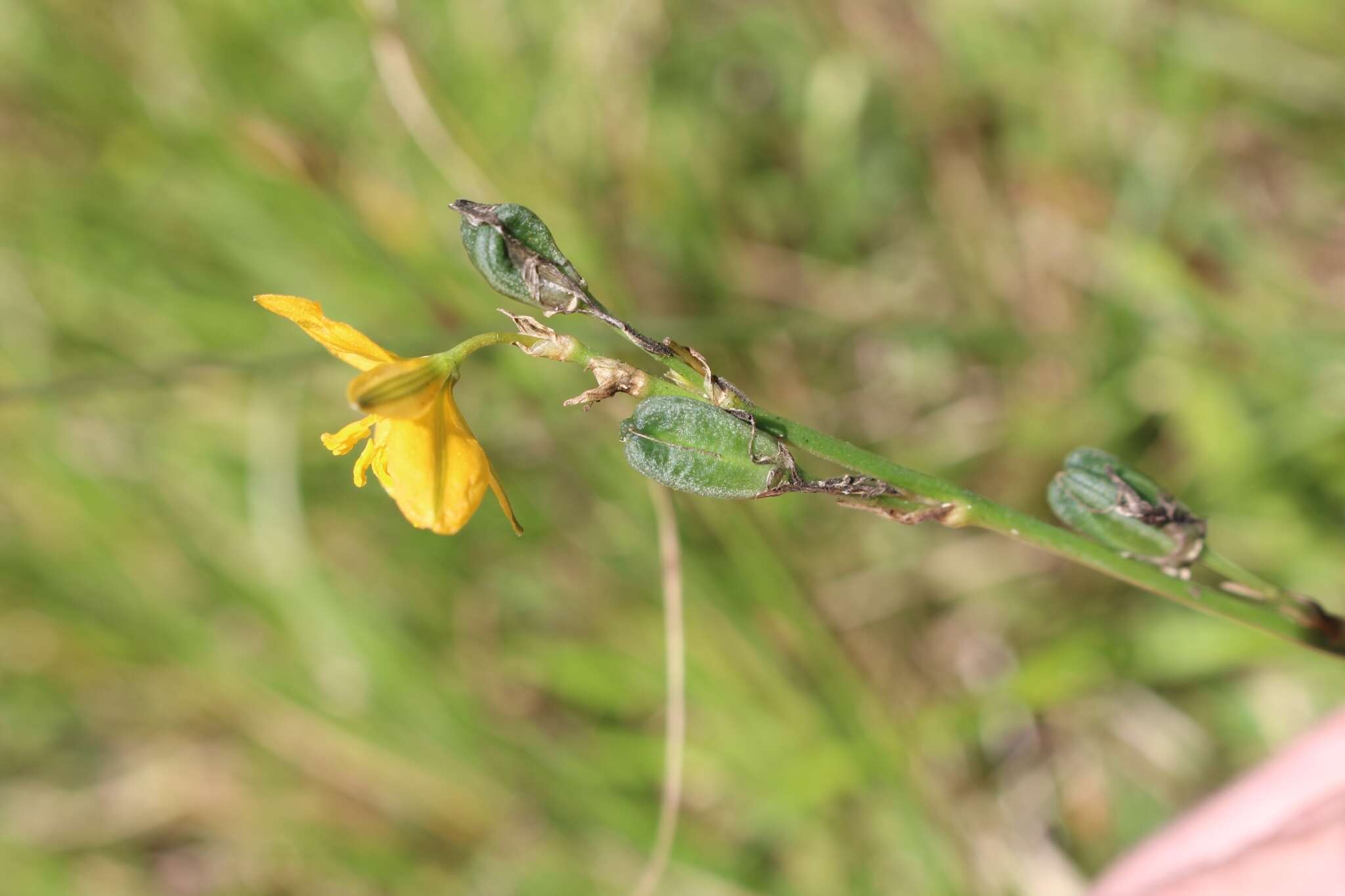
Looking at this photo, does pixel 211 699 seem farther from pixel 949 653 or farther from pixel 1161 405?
pixel 1161 405

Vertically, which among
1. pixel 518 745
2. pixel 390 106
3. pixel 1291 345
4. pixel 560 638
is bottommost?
pixel 1291 345

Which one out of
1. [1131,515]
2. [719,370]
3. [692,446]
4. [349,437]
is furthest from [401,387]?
[719,370]

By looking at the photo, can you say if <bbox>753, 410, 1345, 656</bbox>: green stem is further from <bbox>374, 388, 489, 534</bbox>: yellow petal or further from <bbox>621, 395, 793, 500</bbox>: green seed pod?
<bbox>374, 388, 489, 534</bbox>: yellow petal

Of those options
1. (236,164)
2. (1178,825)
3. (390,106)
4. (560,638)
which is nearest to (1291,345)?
(1178,825)

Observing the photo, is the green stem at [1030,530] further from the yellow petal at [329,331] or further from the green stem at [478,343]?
the yellow petal at [329,331]

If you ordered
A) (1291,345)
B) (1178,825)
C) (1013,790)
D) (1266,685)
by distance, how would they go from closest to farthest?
(1178,825), (1291,345), (1266,685), (1013,790)

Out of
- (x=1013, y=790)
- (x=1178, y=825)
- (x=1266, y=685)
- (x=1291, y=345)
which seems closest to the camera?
(x=1178, y=825)

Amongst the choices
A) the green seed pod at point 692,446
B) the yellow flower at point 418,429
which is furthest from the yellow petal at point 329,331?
the green seed pod at point 692,446
